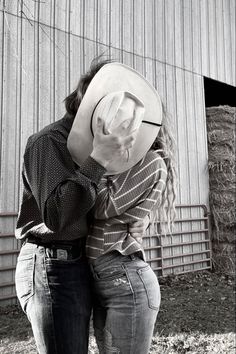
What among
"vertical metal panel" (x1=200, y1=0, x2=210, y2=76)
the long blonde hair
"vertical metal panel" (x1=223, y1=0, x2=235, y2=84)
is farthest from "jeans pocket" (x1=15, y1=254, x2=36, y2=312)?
"vertical metal panel" (x1=223, y1=0, x2=235, y2=84)

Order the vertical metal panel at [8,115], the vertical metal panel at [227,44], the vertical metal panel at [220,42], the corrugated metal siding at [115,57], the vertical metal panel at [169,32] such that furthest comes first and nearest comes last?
the vertical metal panel at [227,44], the vertical metal panel at [220,42], the vertical metal panel at [169,32], the corrugated metal siding at [115,57], the vertical metal panel at [8,115]

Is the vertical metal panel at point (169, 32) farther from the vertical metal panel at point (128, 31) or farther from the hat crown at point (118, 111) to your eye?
the hat crown at point (118, 111)

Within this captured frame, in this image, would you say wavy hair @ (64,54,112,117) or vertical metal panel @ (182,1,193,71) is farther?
vertical metal panel @ (182,1,193,71)

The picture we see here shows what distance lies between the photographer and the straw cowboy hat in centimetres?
75

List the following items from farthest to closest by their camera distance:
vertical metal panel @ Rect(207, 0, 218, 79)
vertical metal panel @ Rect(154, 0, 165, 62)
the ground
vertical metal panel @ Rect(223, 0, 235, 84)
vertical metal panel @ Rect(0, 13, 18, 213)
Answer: vertical metal panel @ Rect(223, 0, 235, 84) → vertical metal panel @ Rect(207, 0, 218, 79) → vertical metal panel @ Rect(154, 0, 165, 62) → vertical metal panel @ Rect(0, 13, 18, 213) → the ground

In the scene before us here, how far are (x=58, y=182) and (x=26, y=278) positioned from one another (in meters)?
0.27

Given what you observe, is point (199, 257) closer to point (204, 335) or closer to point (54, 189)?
point (204, 335)

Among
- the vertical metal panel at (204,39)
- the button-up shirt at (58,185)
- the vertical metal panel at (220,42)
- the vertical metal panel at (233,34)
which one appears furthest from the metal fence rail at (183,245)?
the button-up shirt at (58,185)

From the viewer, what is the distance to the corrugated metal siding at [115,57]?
3.53 meters

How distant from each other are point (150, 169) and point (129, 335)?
0.37m

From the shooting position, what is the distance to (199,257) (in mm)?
5078

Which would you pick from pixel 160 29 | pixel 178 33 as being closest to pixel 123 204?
pixel 160 29

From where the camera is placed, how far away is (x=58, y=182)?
0.73m

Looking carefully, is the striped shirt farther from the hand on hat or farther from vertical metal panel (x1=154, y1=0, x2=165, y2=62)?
vertical metal panel (x1=154, y1=0, x2=165, y2=62)
